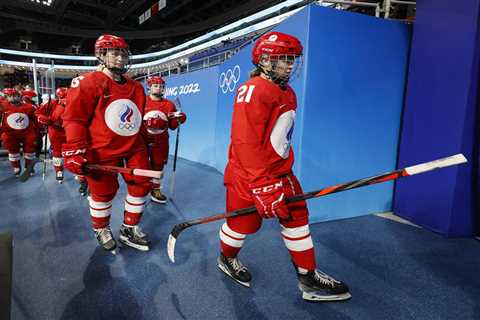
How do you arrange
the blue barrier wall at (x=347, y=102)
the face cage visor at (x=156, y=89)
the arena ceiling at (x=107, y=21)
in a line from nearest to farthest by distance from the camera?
the blue barrier wall at (x=347, y=102) < the face cage visor at (x=156, y=89) < the arena ceiling at (x=107, y=21)

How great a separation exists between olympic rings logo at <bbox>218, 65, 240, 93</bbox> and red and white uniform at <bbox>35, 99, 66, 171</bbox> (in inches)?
95.1

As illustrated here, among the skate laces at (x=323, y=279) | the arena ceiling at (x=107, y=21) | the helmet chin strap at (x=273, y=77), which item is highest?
the arena ceiling at (x=107, y=21)

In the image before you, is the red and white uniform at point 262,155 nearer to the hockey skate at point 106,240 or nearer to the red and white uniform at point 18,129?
the hockey skate at point 106,240

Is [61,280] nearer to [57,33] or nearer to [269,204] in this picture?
[269,204]

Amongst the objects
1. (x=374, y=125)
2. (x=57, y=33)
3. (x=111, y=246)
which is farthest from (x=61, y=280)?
(x=57, y=33)

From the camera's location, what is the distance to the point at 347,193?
294cm

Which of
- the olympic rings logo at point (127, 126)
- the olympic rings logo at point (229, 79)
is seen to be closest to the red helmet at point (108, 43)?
the olympic rings logo at point (127, 126)

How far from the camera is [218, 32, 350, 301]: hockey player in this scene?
1426mm

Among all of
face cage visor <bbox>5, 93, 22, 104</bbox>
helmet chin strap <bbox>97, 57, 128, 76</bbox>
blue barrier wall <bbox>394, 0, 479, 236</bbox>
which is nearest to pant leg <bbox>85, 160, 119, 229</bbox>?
helmet chin strap <bbox>97, 57, 128, 76</bbox>

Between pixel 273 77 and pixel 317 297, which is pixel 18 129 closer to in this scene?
pixel 273 77

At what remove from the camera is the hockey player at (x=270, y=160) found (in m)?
1.43

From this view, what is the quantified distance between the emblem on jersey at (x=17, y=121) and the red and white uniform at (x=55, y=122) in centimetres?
60

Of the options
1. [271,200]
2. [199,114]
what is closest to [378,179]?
[271,200]

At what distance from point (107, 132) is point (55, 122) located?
2.89m
